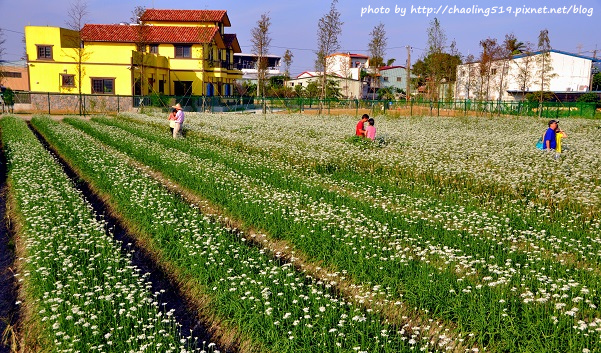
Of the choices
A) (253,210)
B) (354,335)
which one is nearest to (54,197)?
(253,210)

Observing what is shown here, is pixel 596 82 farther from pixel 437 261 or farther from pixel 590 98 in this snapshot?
pixel 437 261

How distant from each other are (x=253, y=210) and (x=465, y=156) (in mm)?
10706

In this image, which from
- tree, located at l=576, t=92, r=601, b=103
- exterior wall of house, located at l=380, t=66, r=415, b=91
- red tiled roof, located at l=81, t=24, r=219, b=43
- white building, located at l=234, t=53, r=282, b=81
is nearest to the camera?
red tiled roof, located at l=81, t=24, r=219, b=43

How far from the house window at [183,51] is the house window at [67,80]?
507 inches

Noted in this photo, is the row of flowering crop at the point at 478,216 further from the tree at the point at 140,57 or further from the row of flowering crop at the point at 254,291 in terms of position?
the tree at the point at 140,57

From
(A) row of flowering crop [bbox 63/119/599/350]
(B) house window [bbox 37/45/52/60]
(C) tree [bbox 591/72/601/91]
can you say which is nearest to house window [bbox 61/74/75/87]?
(B) house window [bbox 37/45/52/60]

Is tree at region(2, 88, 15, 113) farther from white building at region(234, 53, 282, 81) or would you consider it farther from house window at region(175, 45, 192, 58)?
white building at region(234, 53, 282, 81)

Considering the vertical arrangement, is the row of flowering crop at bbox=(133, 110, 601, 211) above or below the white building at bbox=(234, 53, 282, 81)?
below

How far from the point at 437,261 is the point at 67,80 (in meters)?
55.1

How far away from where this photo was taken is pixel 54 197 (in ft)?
39.2

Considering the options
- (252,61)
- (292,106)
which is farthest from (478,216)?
(252,61)

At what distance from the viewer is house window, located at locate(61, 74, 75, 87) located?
177 ft

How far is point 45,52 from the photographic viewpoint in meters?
53.9

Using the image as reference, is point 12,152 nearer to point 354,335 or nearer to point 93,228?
point 93,228
